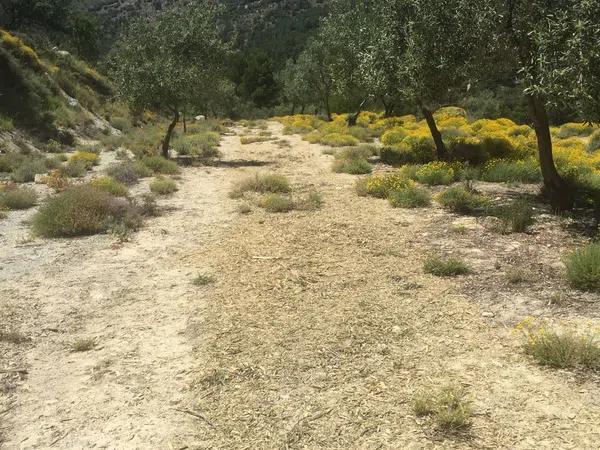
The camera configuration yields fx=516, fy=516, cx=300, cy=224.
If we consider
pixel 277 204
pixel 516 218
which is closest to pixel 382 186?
pixel 277 204

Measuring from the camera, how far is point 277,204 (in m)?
13.9

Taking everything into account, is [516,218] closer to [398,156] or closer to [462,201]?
[462,201]

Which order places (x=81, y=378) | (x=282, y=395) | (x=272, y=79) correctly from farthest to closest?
(x=272, y=79), (x=81, y=378), (x=282, y=395)

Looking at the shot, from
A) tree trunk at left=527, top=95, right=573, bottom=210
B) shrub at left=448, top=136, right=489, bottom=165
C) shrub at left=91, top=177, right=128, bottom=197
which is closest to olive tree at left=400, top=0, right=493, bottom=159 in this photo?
tree trunk at left=527, top=95, right=573, bottom=210

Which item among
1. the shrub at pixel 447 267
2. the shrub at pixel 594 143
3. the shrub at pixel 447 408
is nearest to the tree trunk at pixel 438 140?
the shrub at pixel 594 143

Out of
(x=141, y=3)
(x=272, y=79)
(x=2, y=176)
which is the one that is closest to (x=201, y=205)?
(x=2, y=176)

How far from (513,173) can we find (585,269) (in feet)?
29.7

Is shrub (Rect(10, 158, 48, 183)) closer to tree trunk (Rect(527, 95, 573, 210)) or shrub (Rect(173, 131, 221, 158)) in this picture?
shrub (Rect(173, 131, 221, 158))

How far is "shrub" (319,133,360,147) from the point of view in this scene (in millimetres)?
27219

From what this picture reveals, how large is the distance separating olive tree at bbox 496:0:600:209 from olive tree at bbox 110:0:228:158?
14.9 metres

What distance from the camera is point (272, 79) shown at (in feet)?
270

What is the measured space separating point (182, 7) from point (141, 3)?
543 feet

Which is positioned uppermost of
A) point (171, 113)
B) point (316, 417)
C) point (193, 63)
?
point (193, 63)

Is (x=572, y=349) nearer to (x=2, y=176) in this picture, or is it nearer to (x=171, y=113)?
(x=2, y=176)
